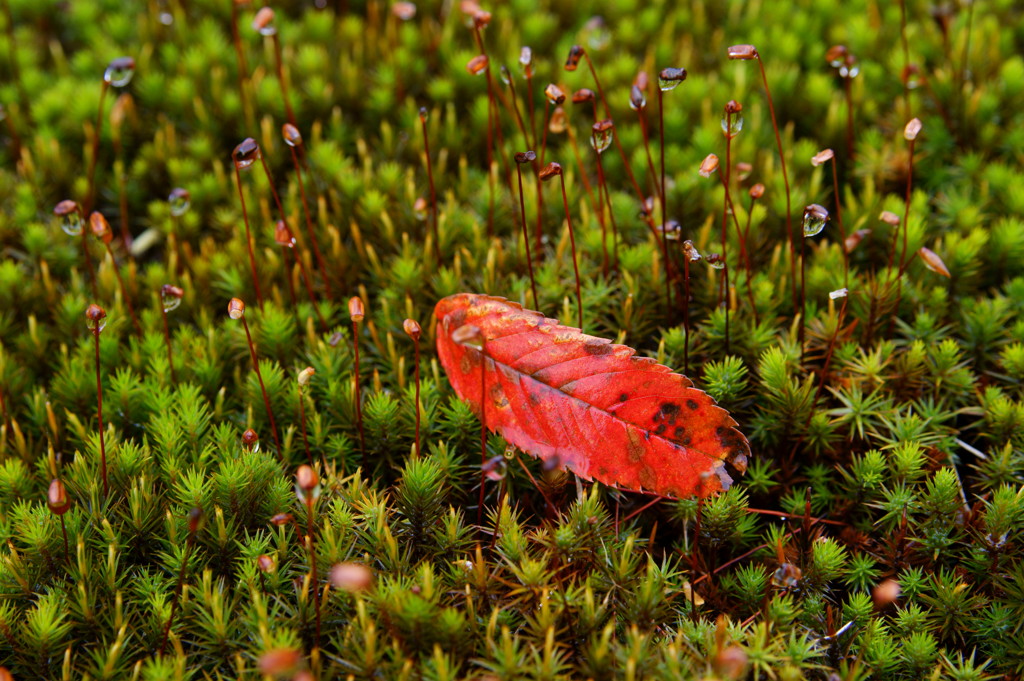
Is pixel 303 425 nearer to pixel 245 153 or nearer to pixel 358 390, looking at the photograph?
pixel 358 390

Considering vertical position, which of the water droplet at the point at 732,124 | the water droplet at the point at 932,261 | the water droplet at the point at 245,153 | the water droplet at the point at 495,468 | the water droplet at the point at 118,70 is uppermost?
the water droplet at the point at 118,70

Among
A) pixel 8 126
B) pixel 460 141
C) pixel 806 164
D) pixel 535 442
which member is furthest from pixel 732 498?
pixel 8 126

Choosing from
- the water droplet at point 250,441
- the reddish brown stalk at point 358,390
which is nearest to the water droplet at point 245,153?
the reddish brown stalk at point 358,390

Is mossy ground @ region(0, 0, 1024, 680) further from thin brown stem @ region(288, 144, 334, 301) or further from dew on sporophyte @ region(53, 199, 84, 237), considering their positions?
dew on sporophyte @ region(53, 199, 84, 237)

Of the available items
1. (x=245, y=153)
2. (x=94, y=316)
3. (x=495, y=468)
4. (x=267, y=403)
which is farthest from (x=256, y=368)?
(x=495, y=468)

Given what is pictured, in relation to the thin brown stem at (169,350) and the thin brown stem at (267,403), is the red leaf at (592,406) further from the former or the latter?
the thin brown stem at (169,350)

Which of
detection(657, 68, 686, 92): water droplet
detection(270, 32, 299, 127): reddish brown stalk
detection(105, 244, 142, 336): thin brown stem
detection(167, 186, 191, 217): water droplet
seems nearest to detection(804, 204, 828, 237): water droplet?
detection(657, 68, 686, 92): water droplet
